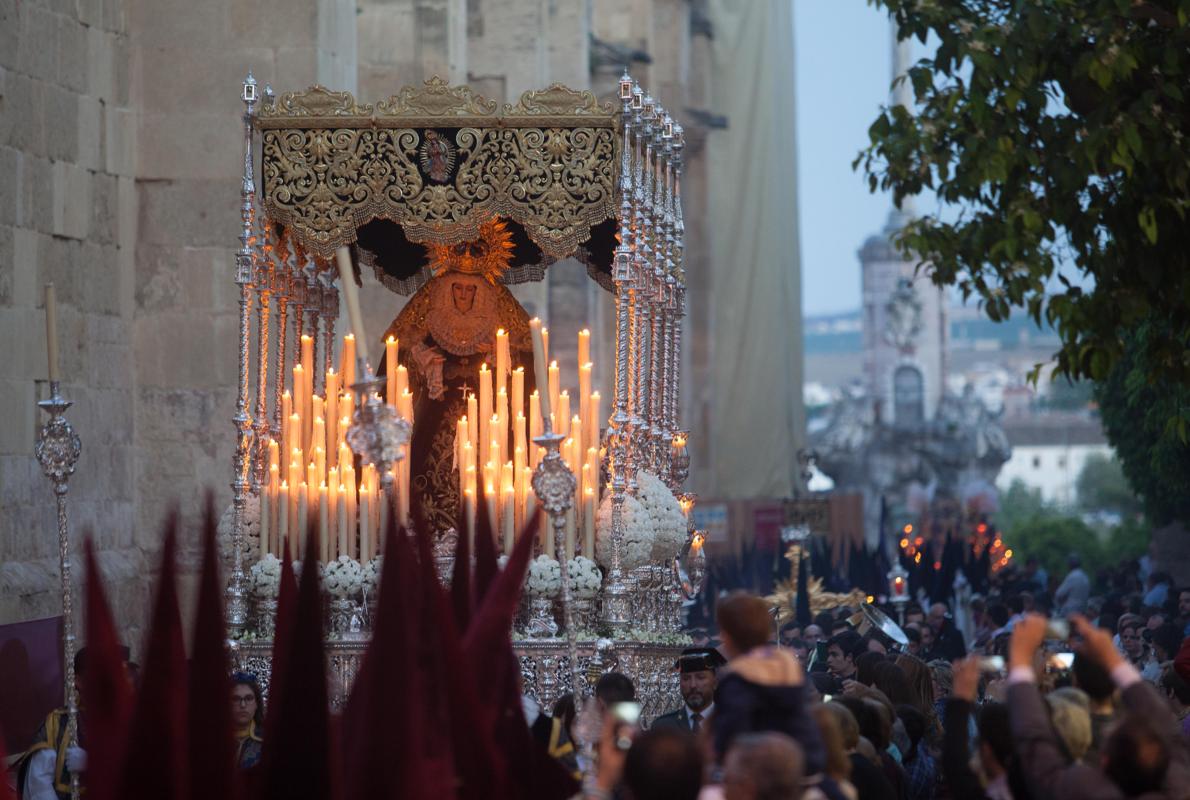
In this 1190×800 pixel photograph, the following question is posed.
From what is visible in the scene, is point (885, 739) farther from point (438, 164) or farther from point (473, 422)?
point (438, 164)

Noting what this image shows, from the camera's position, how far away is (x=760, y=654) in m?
6.20

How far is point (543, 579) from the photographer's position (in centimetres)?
1110

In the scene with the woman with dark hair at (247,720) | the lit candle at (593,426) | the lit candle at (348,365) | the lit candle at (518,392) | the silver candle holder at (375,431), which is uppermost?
the lit candle at (348,365)

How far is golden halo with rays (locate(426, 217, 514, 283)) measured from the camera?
42.1ft

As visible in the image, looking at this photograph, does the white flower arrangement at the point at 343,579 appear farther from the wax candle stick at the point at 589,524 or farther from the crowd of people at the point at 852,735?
the crowd of people at the point at 852,735

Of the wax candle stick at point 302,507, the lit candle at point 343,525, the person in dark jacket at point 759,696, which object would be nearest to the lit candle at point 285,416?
the wax candle stick at point 302,507

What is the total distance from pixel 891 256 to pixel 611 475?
71701 mm

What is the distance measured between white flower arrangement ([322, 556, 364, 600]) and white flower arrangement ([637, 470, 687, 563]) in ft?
5.03

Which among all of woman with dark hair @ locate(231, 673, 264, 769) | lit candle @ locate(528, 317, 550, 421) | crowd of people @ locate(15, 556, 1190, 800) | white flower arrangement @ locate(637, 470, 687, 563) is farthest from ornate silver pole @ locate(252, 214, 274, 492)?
Result: lit candle @ locate(528, 317, 550, 421)

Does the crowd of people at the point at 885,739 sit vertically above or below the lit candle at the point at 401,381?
below

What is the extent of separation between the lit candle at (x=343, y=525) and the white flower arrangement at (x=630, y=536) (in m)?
1.35

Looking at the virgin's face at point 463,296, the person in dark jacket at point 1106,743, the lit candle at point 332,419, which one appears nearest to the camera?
the person in dark jacket at point 1106,743

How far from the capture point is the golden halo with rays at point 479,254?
42.1ft

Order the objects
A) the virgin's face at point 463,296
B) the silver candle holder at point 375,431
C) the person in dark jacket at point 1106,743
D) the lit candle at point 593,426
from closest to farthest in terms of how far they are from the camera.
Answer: the person in dark jacket at point 1106,743, the silver candle holder at point 375,431, the lit candle at point 593,426, the virgin's face at point 463,296
